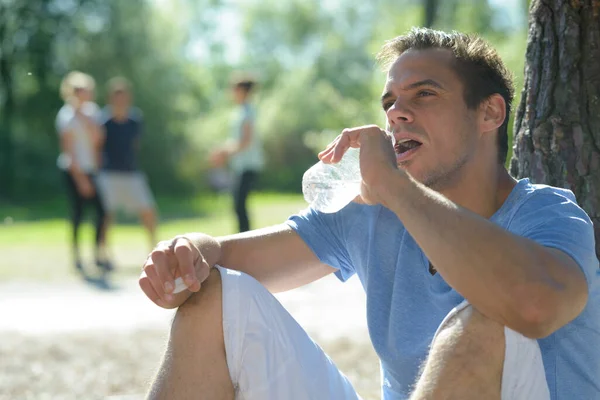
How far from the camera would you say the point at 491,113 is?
9.70ft

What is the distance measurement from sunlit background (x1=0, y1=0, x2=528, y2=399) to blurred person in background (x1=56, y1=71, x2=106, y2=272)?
473 millimetres

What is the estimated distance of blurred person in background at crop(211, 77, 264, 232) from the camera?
9.20 meters

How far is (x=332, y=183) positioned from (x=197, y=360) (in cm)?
83

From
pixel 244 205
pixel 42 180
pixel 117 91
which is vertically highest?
pixel 117 91

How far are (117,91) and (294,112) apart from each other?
75.3ft

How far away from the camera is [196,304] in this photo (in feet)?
8.66

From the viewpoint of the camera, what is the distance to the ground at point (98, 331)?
16.7 ft

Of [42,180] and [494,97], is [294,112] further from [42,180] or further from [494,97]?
[494,97]

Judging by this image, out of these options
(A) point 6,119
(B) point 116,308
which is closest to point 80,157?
(B) point 116,308

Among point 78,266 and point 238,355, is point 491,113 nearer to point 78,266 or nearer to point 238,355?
point 238,355

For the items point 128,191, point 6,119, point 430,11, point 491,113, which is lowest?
point 6,119

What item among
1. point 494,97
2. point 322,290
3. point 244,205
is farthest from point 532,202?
point 244,205

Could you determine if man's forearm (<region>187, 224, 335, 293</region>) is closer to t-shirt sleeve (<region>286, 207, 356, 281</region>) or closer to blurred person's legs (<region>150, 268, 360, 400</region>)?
t-shirt sleeve (<region>286, 207, 356, 281</region>)

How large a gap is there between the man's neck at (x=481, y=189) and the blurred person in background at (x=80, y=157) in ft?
23.4
